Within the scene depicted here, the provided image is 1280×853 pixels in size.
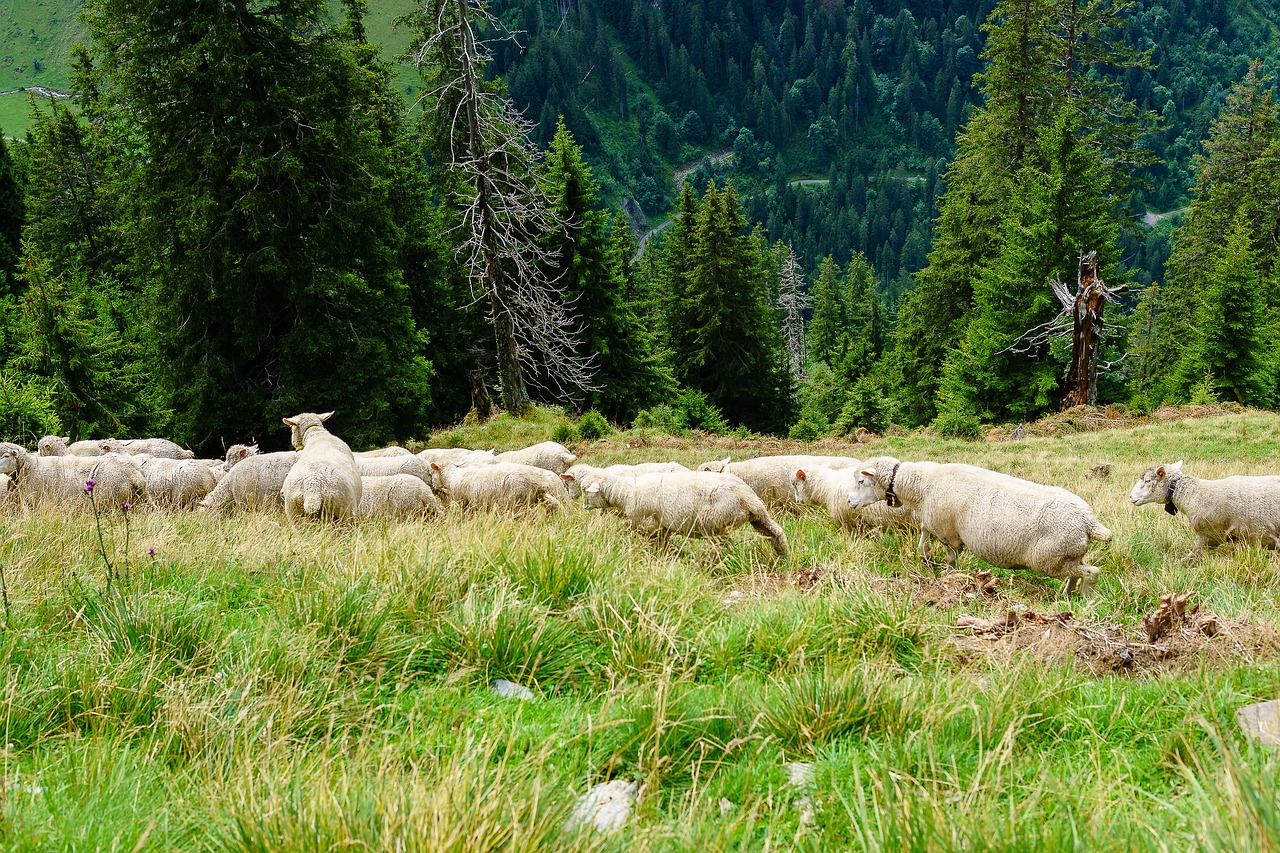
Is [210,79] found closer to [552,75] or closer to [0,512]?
[0,512]

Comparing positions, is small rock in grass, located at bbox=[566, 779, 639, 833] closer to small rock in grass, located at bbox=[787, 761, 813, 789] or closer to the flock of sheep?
small rock in grass, located at bbox=[787, 761, 813, 789]

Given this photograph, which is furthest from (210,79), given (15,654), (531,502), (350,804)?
(350,804)

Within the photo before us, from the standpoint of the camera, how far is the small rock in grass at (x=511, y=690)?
12.2ft

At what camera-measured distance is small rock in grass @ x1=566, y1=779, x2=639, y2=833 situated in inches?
102

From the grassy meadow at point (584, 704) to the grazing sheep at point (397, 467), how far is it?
4.63 metres

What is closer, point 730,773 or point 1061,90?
point 730,773

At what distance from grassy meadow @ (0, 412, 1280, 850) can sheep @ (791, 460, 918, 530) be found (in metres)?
2.11

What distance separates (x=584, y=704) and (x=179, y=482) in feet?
29.6

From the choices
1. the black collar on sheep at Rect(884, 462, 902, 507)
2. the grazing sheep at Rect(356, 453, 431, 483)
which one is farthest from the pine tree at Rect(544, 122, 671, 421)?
the black collar on sheep at Rect(884, 462, 902, 507)

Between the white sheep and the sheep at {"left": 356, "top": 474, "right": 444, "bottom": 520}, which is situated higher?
the white sheep

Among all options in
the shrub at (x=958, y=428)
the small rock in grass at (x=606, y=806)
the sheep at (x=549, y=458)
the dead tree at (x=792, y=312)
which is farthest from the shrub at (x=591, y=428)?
the dead tree at (x=792, y=312)

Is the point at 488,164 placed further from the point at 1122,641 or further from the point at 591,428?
the point at 1122,641

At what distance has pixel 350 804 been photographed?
245 centimetres

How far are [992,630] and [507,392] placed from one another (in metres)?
18.5
